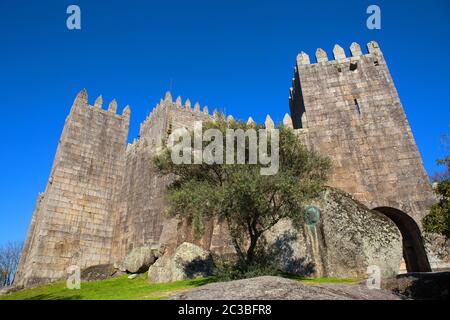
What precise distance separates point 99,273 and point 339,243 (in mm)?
16031

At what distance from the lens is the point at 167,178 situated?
2469 cm

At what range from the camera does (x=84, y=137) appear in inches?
1089

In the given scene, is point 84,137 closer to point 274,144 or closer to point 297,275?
point 274,144

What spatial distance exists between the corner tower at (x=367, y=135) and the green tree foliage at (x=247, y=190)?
20.3 ft

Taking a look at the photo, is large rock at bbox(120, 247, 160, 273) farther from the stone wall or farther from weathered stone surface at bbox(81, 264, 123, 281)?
the stone wall

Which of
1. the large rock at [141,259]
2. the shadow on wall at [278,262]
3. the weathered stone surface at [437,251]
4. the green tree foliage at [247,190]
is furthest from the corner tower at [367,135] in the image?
the large rock at [141,259]

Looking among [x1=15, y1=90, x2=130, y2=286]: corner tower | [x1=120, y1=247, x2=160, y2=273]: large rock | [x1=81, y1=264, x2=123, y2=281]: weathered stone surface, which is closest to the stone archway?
[x1=120, y1=247, x2=160, y2=273]: large rock

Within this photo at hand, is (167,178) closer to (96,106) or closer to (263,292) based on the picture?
(96,106)

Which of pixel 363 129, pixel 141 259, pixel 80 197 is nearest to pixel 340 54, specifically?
pixel 363 129
